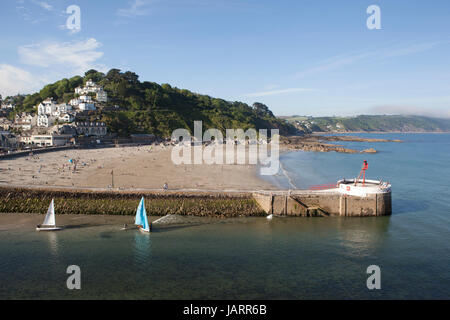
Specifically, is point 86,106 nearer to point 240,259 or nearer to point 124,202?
point 124,202

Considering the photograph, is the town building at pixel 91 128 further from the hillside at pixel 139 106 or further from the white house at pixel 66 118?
the white house at pixel 66 118

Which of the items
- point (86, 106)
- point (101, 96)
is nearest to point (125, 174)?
point (86, 106)

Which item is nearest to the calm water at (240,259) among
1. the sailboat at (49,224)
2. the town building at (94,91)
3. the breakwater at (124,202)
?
the sailboat at (49,224)

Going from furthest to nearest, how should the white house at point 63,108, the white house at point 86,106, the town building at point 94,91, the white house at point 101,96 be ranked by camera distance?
the town building at point 94,91
the white house at point 101,96
the white house at point 86,106
the white house at point 63,108

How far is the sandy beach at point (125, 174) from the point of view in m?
41.4

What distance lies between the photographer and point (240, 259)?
23297mm

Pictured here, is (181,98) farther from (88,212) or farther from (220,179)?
(88,212)

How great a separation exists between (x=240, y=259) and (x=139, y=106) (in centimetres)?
12703

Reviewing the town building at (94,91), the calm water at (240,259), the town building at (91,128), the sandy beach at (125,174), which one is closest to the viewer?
the calm water at (240,259)

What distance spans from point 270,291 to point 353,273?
676cm

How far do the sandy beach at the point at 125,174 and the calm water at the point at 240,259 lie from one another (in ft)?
40.5

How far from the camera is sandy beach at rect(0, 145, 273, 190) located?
41.4m
